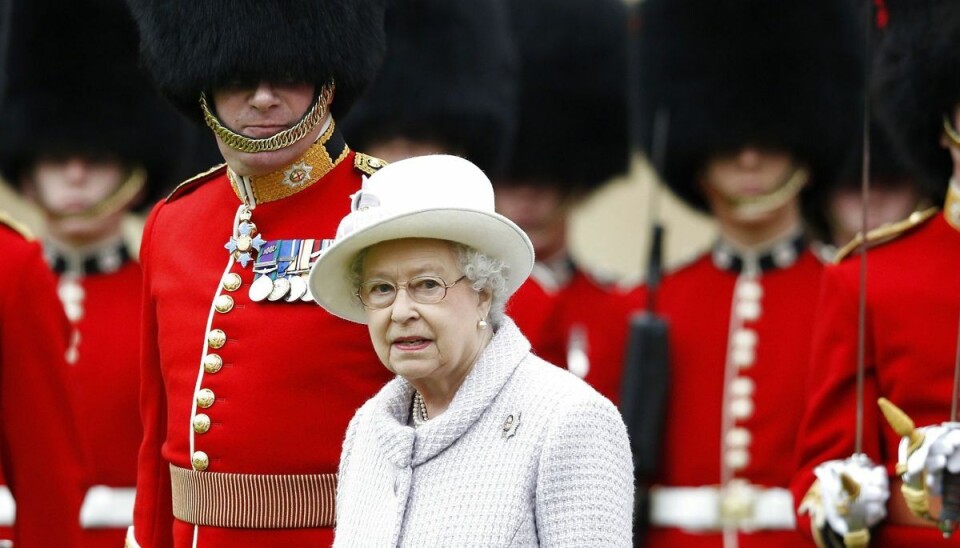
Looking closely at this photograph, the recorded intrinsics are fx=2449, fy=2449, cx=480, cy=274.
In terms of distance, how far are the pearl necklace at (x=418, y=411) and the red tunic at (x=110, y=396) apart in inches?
124

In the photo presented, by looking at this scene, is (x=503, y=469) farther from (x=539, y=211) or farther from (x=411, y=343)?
(x=539, y=211)

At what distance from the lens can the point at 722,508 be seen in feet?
25.2

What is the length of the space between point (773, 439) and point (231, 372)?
2830 mm

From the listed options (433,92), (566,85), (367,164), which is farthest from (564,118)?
(367,164)

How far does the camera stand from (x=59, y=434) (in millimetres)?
6145

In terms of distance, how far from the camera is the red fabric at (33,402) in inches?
237

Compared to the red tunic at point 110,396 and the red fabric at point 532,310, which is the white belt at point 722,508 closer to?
the red fabric at point 532,310

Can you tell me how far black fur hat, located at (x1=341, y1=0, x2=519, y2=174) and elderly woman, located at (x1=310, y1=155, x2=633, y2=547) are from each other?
296 centimetres

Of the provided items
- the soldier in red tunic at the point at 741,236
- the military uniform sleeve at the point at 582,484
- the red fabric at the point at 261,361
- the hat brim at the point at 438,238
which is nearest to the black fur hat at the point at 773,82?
the soldier in red tunic at the point at 741,236

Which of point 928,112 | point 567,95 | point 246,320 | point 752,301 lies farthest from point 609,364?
point 246,320

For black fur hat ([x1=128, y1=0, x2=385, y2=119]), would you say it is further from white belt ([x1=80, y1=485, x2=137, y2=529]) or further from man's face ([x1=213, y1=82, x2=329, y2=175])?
white belt ([x1=80, y1=485, x2=137, y2=529])

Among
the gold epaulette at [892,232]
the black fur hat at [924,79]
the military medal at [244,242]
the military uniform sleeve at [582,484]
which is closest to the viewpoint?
the military uniform sleeve at [582,484]

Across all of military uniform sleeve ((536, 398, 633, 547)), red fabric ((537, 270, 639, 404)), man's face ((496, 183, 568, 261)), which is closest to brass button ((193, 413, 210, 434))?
military uniform sleeve ((536, 398, 633, 547))

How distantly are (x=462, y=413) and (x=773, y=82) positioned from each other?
4.05 meters
